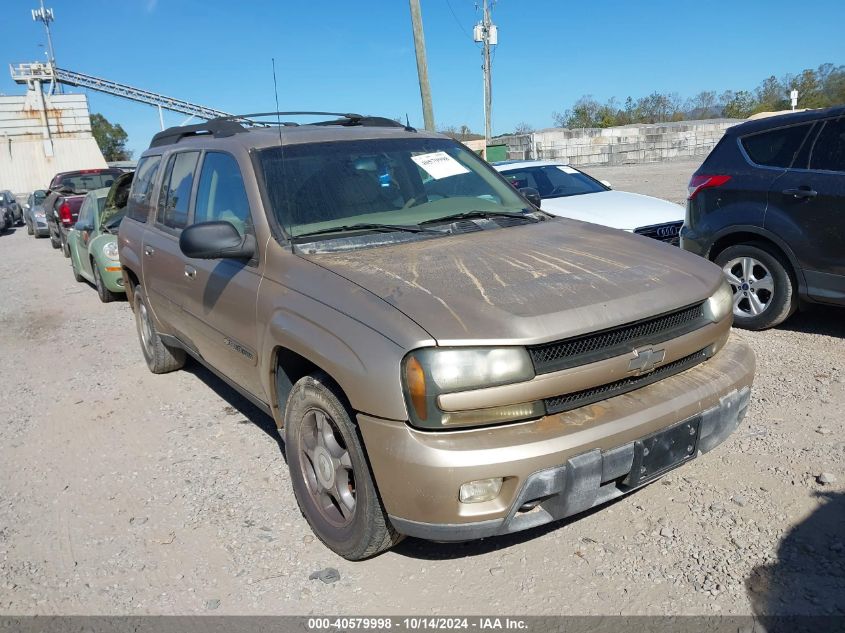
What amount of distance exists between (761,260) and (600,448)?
12.8 ft

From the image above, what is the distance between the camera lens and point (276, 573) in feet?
10.1

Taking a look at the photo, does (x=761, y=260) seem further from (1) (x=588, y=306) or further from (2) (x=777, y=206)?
(1) (x=588, y=306)

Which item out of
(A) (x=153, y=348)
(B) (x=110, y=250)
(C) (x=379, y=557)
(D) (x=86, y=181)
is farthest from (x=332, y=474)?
(D) (x=86, y=181)

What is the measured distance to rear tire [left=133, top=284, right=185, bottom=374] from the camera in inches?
229

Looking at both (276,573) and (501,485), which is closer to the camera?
Answer: (501,485)

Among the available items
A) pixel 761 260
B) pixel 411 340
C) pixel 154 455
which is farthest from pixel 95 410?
pixel 761 260

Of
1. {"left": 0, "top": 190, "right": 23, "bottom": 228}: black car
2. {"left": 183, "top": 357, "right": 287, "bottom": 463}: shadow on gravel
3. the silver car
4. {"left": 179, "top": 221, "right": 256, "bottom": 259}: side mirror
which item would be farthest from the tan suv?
{"left": 0, "top": 190, "right": 23, "bottom": 228}: black car

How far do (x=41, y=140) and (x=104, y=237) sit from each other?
43.6m

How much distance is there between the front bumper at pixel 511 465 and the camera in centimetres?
245

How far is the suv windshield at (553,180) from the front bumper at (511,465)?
22.3 feet

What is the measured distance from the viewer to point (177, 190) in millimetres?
4691

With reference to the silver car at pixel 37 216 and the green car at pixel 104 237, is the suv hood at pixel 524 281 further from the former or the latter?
the silver car at pixel 37 216

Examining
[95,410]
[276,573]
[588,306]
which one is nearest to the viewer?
Result: [588,306]

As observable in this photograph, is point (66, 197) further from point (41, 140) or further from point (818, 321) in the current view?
point (41, 140)
